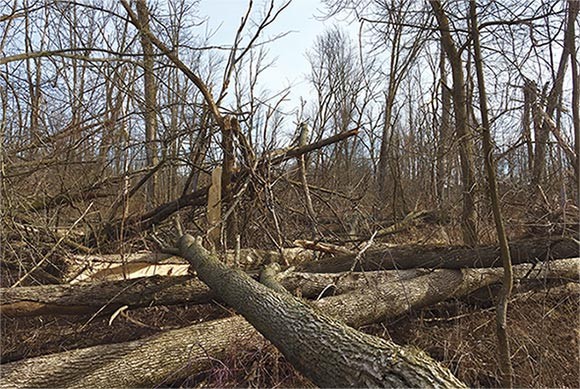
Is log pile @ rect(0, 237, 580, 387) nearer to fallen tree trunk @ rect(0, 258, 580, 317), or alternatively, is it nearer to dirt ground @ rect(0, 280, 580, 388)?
fallen tree trunk @ rect(0, 258, 580, 317)

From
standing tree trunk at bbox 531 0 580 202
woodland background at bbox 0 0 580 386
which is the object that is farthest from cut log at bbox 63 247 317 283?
standing tree trunk at bbox 531 0 580 202

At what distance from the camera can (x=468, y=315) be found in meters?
3.70

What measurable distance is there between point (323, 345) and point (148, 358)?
1206 millimetres

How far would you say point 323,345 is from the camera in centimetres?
220

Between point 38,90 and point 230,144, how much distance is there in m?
2.46

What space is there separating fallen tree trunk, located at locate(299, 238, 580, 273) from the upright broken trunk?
4.16 feet

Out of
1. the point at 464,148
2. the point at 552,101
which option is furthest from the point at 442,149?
the point at 552,101

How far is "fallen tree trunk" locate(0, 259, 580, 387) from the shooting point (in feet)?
8.39

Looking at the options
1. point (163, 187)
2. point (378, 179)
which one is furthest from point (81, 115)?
point (378, 179)

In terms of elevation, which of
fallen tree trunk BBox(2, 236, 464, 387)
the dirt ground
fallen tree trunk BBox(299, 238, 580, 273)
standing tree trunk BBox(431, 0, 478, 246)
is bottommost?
the dirt ground

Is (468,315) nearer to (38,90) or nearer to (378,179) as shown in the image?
(38,90)

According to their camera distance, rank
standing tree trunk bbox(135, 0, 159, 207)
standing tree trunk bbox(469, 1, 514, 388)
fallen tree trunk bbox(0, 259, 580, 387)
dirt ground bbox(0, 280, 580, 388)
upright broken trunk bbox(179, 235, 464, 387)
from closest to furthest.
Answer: upright broken trunk bbox(179, 235, 464, 387)
fallen tree trunk bbox(0, 259, 580, 387)
standing tree trunk bbox(469, 1, 514, 388)
dirt ground bbox(0, 280, 580, 388)
standing tree trunk bbox(135, 0, 159, 207)

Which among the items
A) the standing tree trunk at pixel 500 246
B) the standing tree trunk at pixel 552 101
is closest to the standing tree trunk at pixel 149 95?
the standing tree trunk at pixel 500 246

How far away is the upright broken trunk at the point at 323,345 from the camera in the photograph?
5.92ft
